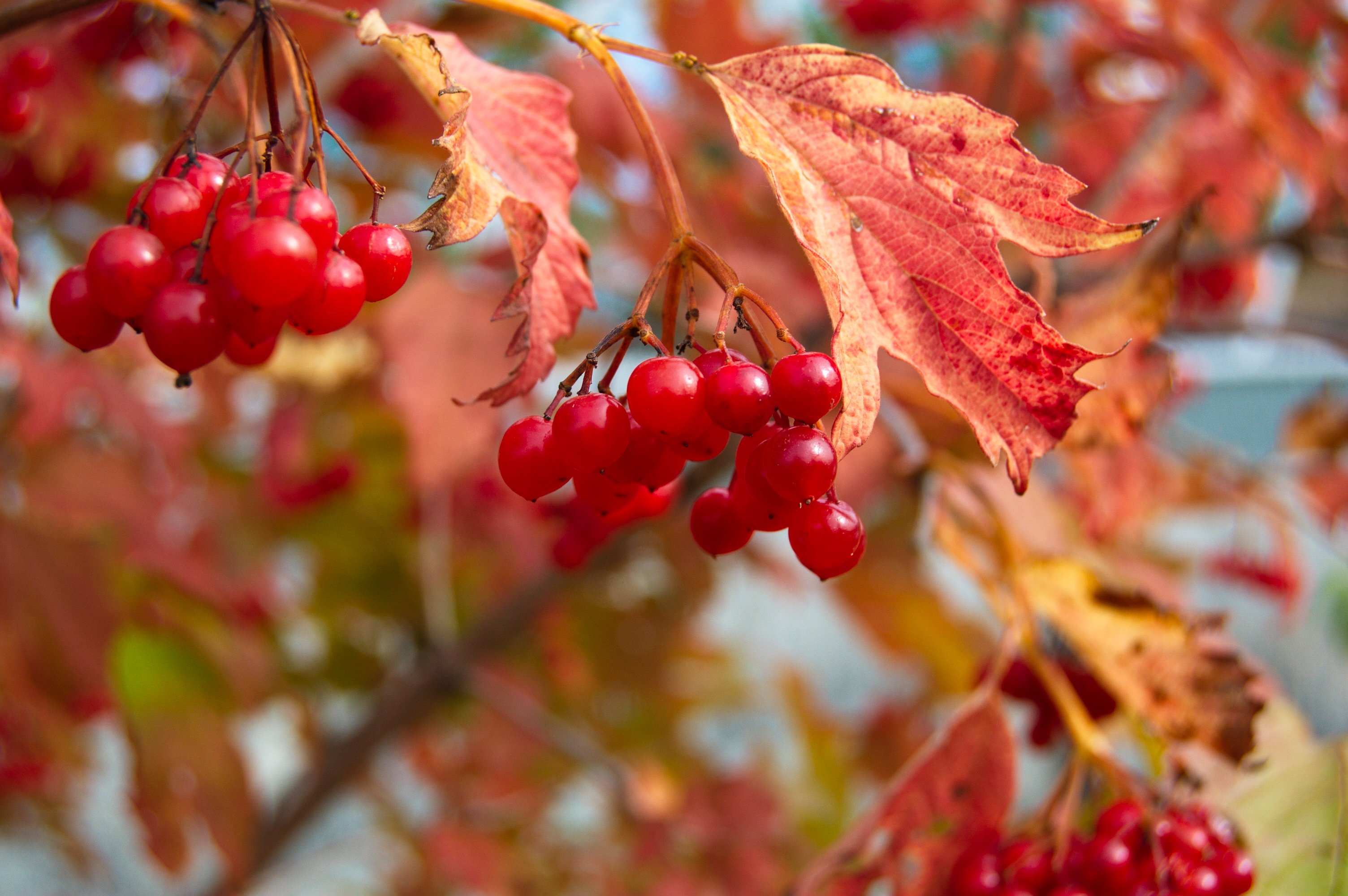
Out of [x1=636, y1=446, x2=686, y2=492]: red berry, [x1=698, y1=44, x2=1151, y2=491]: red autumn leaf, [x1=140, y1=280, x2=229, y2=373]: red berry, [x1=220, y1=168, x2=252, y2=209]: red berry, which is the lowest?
[x1=636, y1=446, x2=686, y2=492]: red berry

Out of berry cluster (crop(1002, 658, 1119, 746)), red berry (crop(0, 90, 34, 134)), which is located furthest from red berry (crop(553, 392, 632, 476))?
red berry (crop(0, 90, 34, 134))

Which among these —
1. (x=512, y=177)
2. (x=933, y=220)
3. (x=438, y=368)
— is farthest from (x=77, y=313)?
(x=438, y=368)

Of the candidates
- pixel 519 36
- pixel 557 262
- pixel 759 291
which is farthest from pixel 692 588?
pixel 557 262

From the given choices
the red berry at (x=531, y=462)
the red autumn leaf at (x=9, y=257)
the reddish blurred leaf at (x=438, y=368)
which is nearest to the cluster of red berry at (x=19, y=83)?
the reddish blurred leaf at (x=438, y=368)

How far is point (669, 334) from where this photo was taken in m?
0.29

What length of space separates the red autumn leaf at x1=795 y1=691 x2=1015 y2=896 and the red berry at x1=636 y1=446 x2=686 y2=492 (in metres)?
0.22

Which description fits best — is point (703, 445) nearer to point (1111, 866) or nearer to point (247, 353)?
point (247, 353)

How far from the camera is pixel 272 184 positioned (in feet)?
0.90

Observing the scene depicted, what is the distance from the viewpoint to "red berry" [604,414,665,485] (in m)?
0.29

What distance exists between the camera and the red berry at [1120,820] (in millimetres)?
406

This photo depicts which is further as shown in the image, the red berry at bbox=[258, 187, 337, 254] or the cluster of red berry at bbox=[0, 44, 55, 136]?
the cluster of red berry at bbox=[0, 44, 55, 136]

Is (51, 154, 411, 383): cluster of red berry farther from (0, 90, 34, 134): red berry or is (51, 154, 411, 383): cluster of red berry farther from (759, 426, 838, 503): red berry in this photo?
(0, 90, 34, 134): red berry

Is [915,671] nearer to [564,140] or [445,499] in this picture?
[445,499]

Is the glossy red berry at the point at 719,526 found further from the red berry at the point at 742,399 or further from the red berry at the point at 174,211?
the red berry at the point at 174,211
